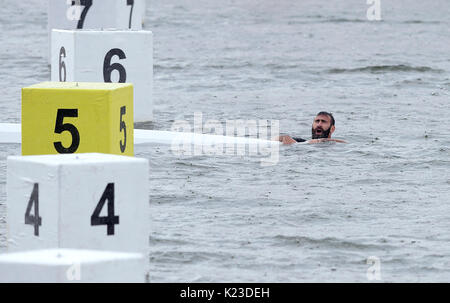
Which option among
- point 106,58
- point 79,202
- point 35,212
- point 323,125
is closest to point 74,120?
point 35,212

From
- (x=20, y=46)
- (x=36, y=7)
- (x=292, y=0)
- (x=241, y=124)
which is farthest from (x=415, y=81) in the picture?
(x=292, y=0)

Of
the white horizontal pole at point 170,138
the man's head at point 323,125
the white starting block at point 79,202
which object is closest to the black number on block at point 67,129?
the white starting block at point 79,202

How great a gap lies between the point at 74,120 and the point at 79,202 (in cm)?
254

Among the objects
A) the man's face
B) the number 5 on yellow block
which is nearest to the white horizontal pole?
the man's face

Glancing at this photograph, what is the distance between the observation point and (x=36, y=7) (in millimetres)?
39062

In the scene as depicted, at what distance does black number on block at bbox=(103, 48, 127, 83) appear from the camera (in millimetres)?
14836

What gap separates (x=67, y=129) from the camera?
935 centimetres

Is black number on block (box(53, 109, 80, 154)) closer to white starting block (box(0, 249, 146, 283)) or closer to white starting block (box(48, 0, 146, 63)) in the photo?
white starting block (box(0, 249, 146, 283))

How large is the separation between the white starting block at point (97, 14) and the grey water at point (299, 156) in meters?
1.39

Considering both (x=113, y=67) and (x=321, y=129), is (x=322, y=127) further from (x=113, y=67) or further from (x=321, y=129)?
(x=113, y=67)

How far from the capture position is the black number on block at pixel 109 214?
6980 mm

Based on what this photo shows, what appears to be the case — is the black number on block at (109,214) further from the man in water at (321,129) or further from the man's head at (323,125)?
the man's head at (323,125)

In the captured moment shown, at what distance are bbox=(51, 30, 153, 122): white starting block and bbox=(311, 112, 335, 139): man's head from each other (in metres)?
2.41

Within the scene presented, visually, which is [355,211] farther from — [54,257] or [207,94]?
[207,94]
